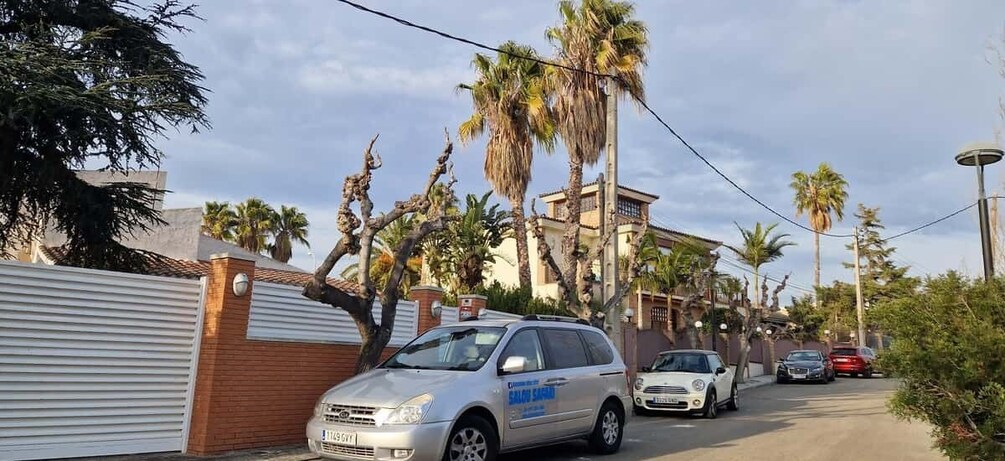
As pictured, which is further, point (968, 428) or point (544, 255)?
point (544, 255)

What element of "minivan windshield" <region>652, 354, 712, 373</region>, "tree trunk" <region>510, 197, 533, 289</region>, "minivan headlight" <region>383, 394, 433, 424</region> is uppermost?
"tree trunk" <region>510, 197, 533, 289</region>

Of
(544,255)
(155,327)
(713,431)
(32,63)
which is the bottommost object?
(713,431)

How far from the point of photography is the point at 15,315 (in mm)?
7789

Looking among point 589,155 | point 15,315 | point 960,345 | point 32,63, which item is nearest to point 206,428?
point 15,315

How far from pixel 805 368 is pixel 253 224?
2693cm

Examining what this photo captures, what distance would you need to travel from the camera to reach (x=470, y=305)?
14.0 metres

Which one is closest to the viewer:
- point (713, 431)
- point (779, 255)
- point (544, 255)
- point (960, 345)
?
point (960, 345)

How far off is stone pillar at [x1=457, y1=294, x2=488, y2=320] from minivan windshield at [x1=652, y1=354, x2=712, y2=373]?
16.6 feet

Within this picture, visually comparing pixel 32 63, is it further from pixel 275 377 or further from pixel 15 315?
pixel 275 377

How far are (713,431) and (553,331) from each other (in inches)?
202

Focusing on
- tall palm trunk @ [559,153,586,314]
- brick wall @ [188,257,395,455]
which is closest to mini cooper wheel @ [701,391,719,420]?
tall palm trunk @ [559,153,586,314]

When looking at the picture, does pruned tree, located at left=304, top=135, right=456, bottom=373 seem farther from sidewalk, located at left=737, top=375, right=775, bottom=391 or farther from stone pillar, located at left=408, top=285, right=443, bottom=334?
sidewalk, located at left=737, top=375, right=775, bottom=391

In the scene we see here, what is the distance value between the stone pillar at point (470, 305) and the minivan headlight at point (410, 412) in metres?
6.66

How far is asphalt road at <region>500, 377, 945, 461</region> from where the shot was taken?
9914mm
